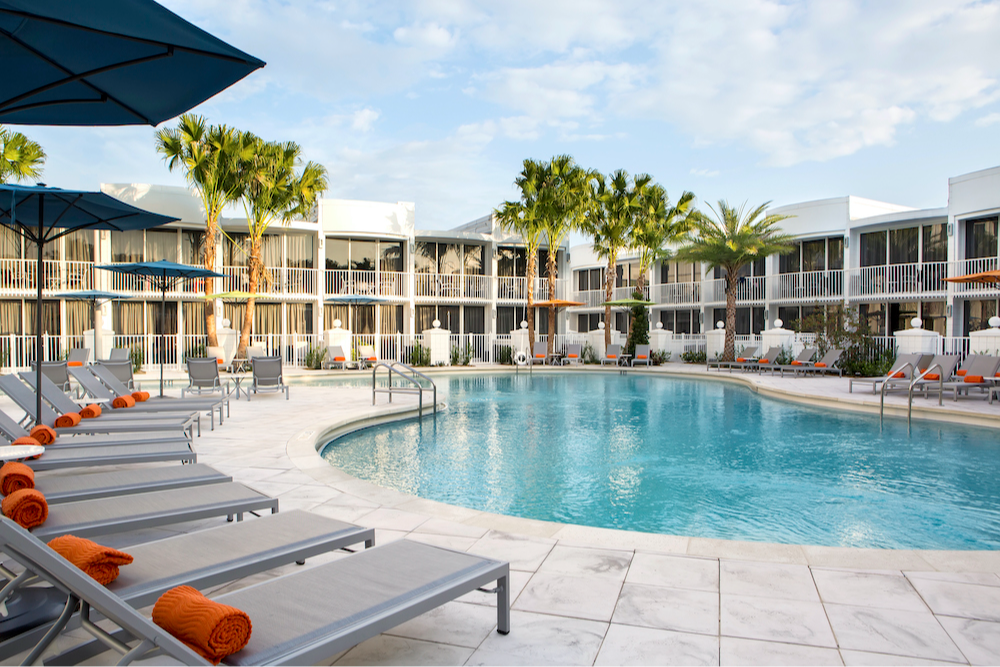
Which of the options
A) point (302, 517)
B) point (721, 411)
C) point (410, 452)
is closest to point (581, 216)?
point (721, 411)

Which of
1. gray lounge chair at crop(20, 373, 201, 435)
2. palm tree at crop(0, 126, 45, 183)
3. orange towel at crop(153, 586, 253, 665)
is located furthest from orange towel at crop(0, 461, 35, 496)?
palm tree at crop(0, 126, 45, 183)

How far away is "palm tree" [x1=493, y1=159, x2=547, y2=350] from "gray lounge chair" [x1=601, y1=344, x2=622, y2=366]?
2.71 meters

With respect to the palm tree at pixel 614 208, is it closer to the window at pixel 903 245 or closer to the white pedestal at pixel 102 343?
the window at pixel 903 245

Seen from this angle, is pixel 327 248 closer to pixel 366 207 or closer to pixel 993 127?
pixel 366 207

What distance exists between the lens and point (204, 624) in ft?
5.74

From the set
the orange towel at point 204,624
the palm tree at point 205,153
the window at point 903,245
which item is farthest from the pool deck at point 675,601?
the window at point 903,245

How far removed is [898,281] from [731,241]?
5.52 meters

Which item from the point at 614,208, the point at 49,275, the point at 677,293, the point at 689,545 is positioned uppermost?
the point at 614,208

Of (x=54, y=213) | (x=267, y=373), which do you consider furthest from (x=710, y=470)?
(x=267, y=373)

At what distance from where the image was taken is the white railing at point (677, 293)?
85.4ft

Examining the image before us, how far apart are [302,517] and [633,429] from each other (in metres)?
7.00

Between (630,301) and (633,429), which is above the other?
(630,301)

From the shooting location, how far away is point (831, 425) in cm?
981

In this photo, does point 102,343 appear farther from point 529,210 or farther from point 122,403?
point 529,210
